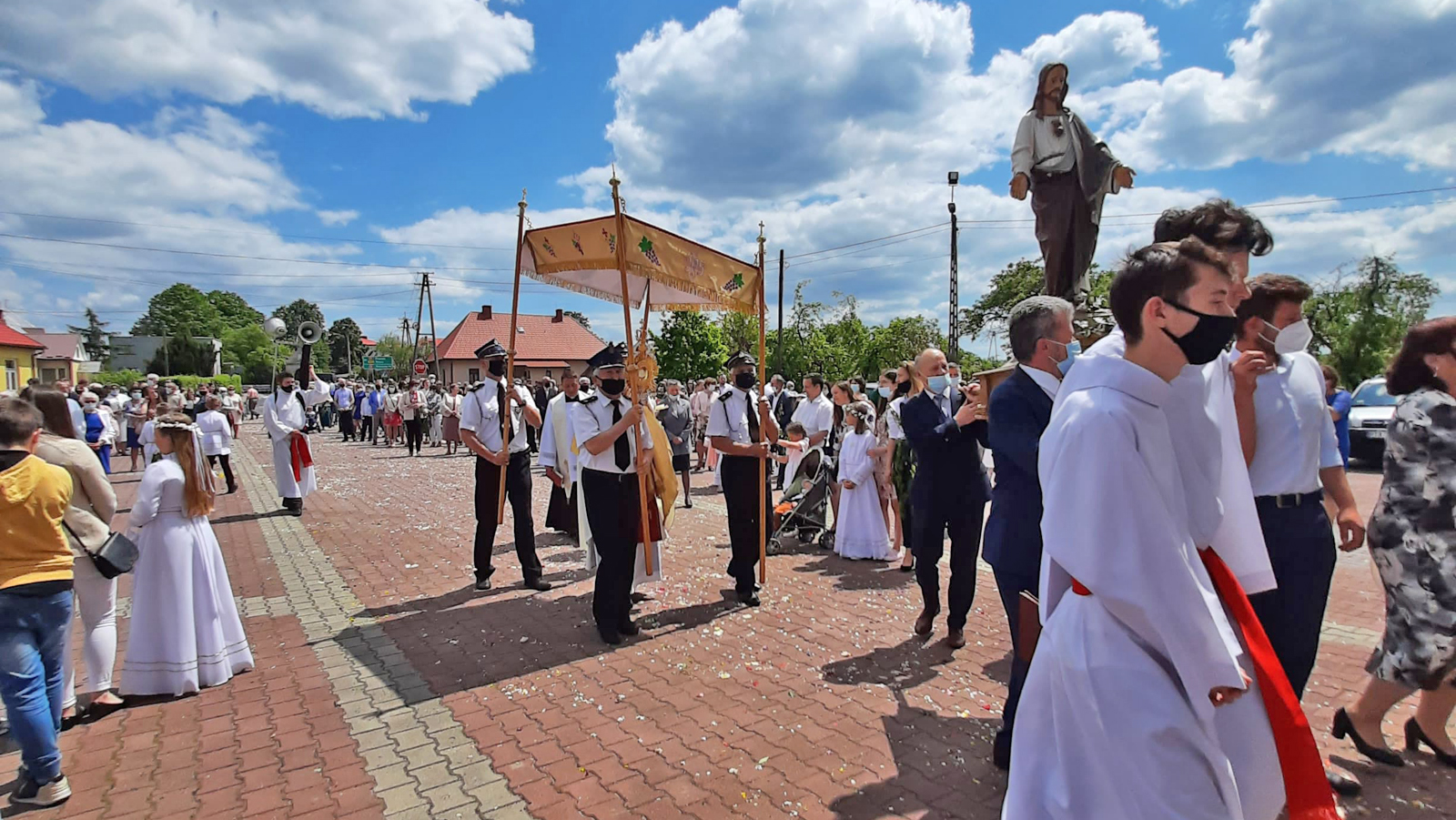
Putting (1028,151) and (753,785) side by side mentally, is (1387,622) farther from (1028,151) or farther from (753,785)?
(1028,151)

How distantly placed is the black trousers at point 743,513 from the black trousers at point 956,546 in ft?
5.17

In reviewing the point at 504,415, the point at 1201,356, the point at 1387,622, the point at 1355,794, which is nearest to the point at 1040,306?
the point at 1201,356

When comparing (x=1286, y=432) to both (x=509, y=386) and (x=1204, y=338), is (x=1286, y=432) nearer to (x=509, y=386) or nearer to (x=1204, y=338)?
(x=1204, y=338)

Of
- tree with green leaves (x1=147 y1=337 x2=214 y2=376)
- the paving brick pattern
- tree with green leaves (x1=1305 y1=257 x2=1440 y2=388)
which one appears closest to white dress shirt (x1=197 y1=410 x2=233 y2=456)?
the paving brick pattern

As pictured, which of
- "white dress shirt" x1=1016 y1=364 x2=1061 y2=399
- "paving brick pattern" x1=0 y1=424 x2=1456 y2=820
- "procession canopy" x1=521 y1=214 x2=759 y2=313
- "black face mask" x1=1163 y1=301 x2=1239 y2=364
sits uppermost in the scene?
"procession canopy" x1=521 y1=214 x2=759 y2=313

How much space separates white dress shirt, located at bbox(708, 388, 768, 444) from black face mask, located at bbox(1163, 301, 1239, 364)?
444 cm

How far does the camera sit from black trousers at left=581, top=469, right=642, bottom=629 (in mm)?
5469

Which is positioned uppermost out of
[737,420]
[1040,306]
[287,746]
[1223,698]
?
[1040,306]

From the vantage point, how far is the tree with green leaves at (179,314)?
327ft

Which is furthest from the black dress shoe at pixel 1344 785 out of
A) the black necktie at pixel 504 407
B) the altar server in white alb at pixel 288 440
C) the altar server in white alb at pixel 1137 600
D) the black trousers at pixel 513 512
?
the altar server in white alb at pixel 288 440

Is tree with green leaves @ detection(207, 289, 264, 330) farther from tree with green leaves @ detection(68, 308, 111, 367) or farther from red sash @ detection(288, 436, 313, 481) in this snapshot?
red sash @ detection(288, 436, 313, 481)

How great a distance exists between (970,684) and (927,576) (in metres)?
0.91

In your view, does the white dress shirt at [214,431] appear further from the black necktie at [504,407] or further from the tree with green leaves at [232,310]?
the tree with green leaves at [232,310]

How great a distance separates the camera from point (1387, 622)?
11.7ft
